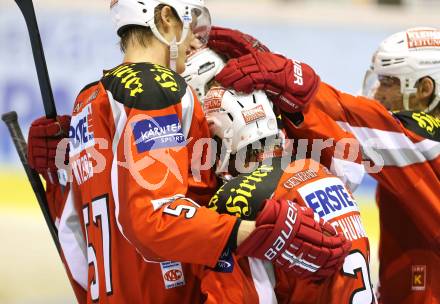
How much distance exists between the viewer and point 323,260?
2.07 meters

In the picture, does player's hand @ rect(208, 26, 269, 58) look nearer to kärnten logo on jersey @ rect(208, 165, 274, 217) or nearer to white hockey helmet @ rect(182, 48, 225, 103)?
white hockey helmet @ rect(182, 48, 225, 103)

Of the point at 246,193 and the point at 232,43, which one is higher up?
the point at 232,43

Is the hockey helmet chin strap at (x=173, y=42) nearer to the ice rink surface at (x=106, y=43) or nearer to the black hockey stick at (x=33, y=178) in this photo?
the black hockey stick at (x=33, y=178)

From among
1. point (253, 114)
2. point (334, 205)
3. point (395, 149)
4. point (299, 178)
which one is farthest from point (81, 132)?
point (395, 149)

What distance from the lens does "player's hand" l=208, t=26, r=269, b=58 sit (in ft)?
8.89

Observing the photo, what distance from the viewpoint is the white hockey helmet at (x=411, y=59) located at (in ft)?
9.70

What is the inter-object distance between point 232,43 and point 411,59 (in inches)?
27.0

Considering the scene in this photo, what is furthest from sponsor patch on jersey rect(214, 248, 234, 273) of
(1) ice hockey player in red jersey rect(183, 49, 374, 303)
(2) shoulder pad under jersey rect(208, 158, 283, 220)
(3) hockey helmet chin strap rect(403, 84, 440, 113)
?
(3) hockey helmet chin strap rect(403, 84, 440, 113)

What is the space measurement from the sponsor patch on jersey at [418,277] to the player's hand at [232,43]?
0.95m

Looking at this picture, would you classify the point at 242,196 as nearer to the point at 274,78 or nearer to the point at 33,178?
the point at 274,78

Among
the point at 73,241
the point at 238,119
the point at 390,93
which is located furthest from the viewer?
the point at 390,93

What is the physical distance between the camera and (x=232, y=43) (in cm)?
274

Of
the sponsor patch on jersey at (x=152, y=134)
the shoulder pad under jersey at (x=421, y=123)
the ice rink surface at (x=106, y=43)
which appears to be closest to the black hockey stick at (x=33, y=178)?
the sponsor patch on jersey at (x=152, y=134)

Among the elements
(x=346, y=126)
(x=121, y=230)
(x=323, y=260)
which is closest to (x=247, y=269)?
(x=323, y=260)
